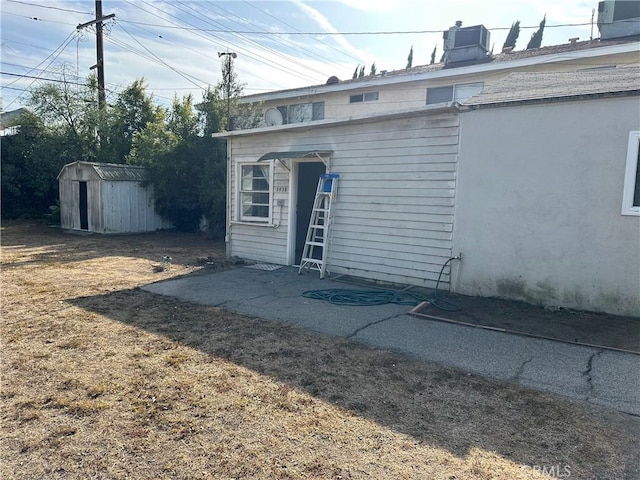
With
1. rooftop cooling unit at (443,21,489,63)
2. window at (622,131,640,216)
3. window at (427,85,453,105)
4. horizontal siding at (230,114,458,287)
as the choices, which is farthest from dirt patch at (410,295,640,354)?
rooftop cooling unit at (443,21,489,63)

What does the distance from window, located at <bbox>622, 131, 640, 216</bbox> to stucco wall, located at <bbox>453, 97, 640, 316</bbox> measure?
0.06 metres

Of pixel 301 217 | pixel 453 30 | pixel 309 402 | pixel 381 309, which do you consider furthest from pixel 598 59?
pixel 309 402

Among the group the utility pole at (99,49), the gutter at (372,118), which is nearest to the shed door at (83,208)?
the utility pole at (99,49)

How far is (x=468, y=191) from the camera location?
616 cm

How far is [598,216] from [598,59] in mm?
7334

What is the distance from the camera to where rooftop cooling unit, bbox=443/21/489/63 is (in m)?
12.4

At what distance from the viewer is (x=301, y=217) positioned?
28.0 ft

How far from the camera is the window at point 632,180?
495 cm

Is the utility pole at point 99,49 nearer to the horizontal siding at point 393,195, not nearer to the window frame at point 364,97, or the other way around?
the window frame at point 364,97

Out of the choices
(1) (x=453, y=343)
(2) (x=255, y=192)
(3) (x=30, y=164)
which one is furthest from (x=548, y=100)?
(3) (x=30, y=164)

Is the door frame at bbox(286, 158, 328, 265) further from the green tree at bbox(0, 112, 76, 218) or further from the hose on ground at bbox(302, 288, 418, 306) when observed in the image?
the green tree at bbox(0, 112, 76, 218)

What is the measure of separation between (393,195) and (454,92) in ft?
21.6

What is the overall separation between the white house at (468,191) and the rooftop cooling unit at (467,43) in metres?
3.83

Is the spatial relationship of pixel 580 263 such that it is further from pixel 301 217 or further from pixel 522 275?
pixel 301 217
